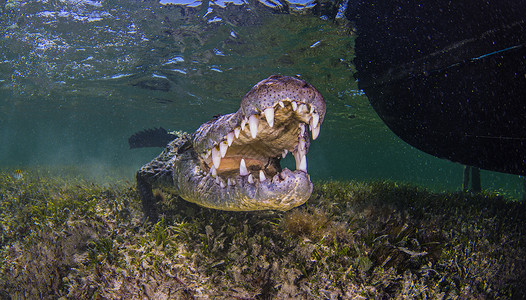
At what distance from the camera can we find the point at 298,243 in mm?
2879

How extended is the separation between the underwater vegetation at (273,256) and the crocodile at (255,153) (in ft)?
1.86

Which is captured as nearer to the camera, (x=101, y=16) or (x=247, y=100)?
(x=247, y=100)

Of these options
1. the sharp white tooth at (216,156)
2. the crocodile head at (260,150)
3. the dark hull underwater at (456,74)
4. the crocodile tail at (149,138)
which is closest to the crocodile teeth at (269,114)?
the crocodile head at (260,150)

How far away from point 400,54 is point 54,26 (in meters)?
14.7

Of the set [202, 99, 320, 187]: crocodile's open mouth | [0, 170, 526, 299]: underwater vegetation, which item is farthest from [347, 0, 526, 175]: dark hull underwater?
[202, 99, 320, 187]: crocodile's open mouth

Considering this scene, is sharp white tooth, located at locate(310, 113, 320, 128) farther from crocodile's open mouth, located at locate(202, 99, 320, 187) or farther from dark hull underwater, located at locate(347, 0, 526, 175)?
dark hull underwater, located at locate(347, 0, 526, 175)

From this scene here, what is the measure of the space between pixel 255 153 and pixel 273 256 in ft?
5.00

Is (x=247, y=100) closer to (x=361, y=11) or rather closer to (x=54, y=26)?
(x=361, y=11)

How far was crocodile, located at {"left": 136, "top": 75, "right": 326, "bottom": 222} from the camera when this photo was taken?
238 cm

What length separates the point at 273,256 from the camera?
2.79 metres

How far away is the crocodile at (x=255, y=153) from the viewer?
238cm

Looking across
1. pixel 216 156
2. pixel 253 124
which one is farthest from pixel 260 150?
pixel 253 124

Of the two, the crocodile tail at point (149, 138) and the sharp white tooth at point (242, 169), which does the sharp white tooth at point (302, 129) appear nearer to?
the sharp white tooth at point (242, 169)

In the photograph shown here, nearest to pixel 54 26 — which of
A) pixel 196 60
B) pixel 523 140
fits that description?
pixel 196 60
